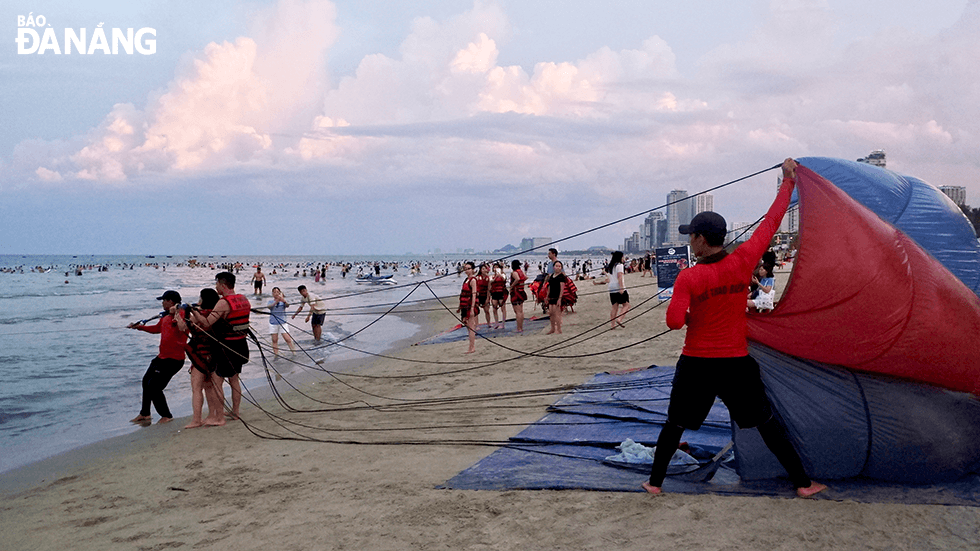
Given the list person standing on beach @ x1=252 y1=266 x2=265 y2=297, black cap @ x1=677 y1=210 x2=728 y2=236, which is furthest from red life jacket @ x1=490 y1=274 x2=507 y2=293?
person standing on beach @ x1=252 y1=266 x2=265 y2=297

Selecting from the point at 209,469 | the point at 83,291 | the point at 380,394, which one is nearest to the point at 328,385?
the point at 380,394

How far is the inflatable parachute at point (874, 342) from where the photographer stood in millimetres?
3496

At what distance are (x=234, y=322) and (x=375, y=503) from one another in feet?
12.7

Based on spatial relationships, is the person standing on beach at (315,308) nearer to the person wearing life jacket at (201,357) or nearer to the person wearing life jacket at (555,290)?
the person wearing life jacket at (201,357)

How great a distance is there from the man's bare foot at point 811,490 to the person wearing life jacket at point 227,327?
5833 millimetres

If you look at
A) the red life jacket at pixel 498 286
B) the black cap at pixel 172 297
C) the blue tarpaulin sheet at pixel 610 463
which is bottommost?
the blue tarpaulin sheet at pixel 610 463

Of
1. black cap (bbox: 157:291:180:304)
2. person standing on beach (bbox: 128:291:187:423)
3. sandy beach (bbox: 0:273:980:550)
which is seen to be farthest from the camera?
person standing on beach (bbox: 128:291:187:423)

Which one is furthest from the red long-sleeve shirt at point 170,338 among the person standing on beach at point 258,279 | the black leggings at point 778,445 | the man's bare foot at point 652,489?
the person standing on beach at point 258,279

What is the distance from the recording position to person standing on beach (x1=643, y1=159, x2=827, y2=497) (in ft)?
11.3

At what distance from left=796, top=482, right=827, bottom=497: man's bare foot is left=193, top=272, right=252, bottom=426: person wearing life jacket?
5.83 m

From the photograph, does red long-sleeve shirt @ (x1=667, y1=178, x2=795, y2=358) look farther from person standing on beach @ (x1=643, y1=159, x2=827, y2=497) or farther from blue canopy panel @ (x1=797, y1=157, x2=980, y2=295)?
blue canopy panel @ (x1=797, y1=157, x2=980, y2=295)

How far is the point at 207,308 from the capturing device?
7246 millimetres

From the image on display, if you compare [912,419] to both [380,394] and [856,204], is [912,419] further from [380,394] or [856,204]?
[380,394]

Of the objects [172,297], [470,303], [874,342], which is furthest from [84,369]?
[874,342]
